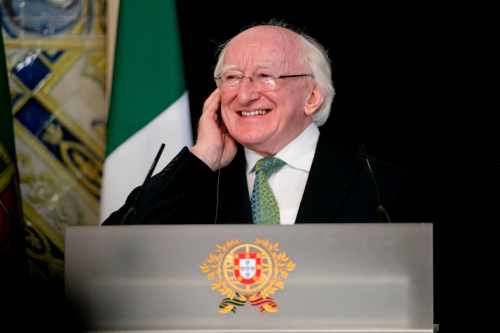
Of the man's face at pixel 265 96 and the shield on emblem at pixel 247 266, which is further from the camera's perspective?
the man's face at pixel 265 96

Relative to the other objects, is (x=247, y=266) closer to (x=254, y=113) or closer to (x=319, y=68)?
(x=254, y=113)

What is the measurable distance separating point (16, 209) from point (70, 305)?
1450mm

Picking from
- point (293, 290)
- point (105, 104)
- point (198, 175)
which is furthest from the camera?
point (105, 104)

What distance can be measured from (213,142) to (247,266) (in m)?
1.09

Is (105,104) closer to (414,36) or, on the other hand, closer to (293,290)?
(414,36)

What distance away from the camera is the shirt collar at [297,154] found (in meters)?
3.20

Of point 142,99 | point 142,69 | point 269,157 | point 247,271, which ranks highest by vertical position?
point 142,69

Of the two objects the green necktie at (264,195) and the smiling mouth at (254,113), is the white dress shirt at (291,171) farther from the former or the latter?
the smiling mouth at (254,113)

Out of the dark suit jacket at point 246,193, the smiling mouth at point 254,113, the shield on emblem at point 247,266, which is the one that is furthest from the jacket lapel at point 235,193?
the shield on emblem at point 247,266

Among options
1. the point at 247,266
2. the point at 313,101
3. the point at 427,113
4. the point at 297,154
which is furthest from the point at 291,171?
the point at 247,266

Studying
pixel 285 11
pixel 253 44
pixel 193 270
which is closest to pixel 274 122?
pixel 253 44

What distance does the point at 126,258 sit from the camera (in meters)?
2.18

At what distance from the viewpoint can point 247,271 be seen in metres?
2.18

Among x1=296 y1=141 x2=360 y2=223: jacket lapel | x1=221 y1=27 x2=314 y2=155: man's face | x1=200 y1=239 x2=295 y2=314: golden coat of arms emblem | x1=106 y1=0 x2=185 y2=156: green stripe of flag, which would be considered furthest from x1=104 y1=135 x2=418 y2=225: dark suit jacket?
x1=200 y1=239 x2=295 y2=314: golden coat of arms emblem
